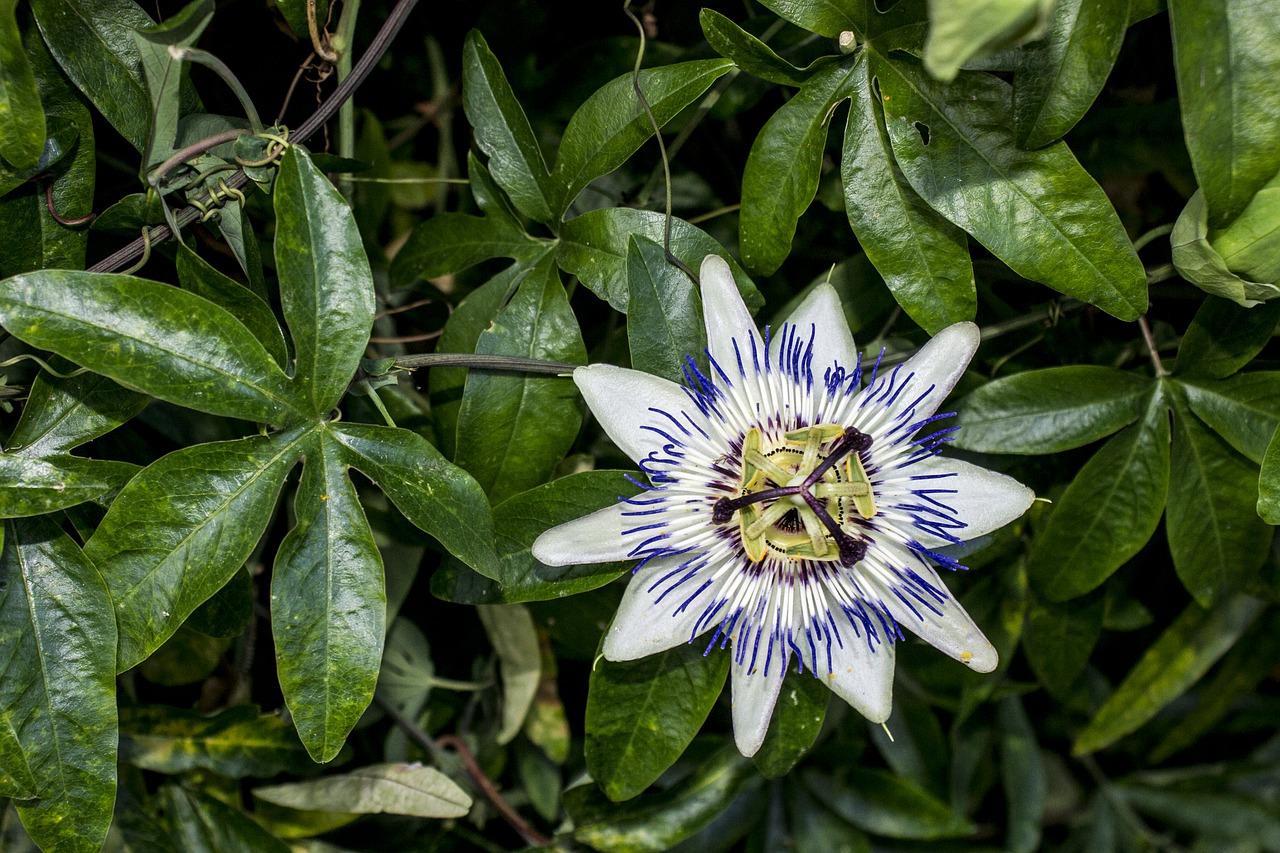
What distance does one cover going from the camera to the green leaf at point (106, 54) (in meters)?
1.34

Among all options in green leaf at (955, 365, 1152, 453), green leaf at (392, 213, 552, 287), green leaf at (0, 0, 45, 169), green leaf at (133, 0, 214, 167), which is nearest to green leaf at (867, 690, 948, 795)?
green leaf at (955, 365, 1152, 453)

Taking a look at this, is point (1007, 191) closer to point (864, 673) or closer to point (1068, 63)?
point (1068, 63)

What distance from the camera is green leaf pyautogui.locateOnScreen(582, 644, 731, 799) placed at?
1436mm

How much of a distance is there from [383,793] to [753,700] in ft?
2.61

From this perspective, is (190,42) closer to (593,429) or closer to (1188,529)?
(593,429)

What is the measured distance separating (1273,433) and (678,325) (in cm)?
83

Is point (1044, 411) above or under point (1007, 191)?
under

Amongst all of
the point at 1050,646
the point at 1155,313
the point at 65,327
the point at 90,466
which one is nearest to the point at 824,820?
the point at 1050,646

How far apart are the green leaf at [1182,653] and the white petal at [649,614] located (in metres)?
1.23

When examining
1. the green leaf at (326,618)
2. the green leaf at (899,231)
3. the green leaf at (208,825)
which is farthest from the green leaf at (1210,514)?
the green leaf at (208,825)

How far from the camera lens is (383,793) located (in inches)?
70.2

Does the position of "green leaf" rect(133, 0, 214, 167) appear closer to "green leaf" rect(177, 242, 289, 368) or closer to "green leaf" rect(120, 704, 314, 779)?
"green leaf" rect(177, 242, 289, 368)

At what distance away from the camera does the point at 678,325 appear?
1390mm

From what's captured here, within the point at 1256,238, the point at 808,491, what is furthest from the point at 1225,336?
the point at 808,491
